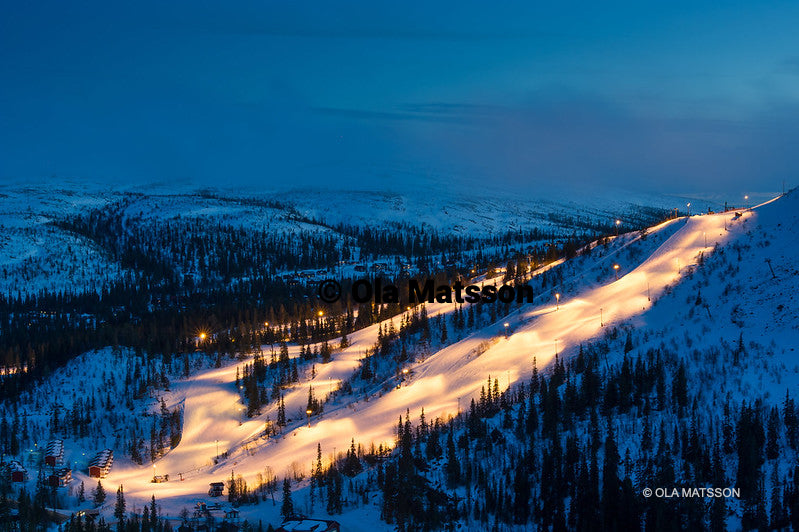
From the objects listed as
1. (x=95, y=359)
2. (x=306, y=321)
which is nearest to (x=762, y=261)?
(x=306, y=321)

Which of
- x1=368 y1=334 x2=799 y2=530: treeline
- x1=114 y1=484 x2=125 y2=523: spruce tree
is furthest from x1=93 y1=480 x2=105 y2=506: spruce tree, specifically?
x1=368 y1=334 x2=799 y2=530: treeline

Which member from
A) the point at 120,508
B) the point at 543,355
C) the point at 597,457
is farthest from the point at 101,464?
the point at 597,457

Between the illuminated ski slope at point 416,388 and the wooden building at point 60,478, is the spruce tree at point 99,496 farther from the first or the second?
the wooden building at point 60,478

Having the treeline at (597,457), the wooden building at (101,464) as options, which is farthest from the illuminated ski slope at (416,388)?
the treeline at (597,457)

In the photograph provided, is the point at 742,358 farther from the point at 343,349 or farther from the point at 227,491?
the point at 343,349

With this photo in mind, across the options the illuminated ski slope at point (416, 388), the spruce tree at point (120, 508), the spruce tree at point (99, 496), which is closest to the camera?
the spruce tree at point (120, 508)

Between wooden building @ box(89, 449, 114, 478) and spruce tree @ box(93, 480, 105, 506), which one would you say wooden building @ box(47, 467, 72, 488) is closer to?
wooden building @ box(89, 449, 114, 478)
